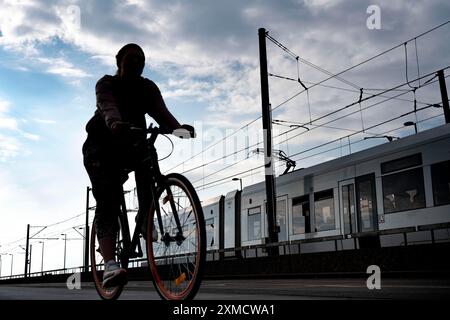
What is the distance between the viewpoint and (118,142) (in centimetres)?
430

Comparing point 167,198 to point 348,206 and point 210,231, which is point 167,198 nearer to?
point 348,206

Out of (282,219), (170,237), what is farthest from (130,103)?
(282,219)

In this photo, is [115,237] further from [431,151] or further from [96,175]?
[431,151]

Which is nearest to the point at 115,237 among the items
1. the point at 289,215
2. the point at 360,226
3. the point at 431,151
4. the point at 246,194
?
the point at 431,151

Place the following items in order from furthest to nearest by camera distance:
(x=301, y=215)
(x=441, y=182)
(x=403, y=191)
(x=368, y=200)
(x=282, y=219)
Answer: (x=282, y=219) < (x=301, y=215) < (x=368, y=200) < (x=403, y=191) < (x=441, y=182)

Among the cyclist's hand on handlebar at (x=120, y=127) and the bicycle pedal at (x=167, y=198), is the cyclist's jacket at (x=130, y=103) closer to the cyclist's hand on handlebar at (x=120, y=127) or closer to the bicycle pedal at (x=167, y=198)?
the cyclist's hand on handlebar at (x=120, y=127)

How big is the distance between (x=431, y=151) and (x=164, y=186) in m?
9.12

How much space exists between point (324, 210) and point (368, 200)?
1.61 metres

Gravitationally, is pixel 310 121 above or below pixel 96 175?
above

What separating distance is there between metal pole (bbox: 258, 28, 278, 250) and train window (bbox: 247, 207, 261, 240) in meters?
1.33

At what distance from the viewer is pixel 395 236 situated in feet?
41.5

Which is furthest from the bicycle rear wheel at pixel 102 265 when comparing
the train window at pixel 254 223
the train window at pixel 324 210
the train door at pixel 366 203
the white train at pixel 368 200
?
the train window at pixel 254 223
